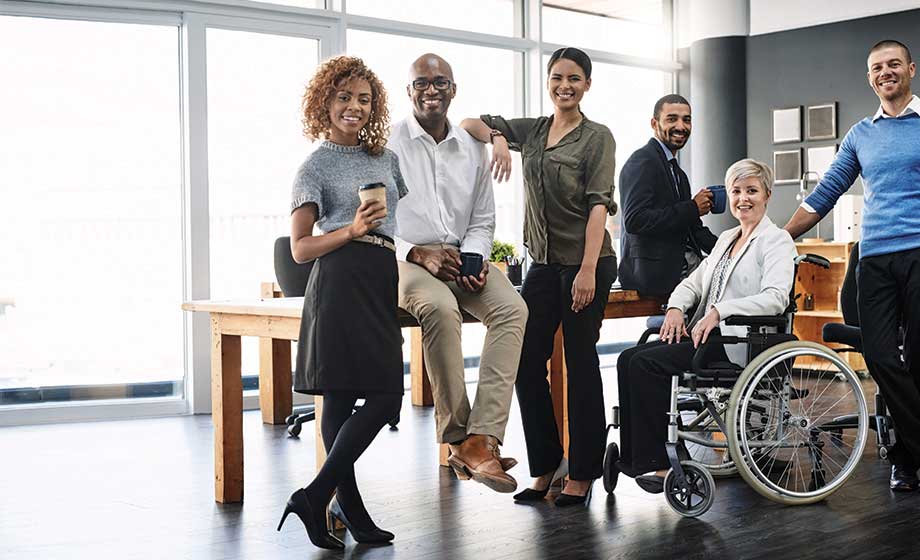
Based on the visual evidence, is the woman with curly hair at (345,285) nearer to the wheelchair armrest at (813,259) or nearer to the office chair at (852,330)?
the wheelchair armrest at (813,259)

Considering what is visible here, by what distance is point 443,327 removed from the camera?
3270 mm

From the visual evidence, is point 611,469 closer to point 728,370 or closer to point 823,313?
point 728,370

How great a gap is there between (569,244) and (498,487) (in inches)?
34.9

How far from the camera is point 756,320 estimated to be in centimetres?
361

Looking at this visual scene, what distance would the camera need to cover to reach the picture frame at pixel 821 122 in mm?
8156

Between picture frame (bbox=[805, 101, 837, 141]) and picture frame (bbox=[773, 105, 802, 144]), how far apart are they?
0.20 feet

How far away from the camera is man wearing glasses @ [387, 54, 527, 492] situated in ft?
10.7

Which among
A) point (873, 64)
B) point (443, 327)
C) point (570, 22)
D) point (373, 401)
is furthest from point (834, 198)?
point (570, 22)

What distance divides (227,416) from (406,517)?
0.73 metres

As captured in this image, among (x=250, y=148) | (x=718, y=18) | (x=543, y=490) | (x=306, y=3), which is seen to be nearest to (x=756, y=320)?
(x=543, y=490)

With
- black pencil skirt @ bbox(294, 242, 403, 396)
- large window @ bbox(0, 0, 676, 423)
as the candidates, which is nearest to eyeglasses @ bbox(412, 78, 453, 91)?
black pencil skirt @ bbox(294, 242, 403, 396)

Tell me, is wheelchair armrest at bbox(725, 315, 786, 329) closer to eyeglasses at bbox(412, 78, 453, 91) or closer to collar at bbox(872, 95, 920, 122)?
collar at bbox(872, 95, 920, 122)

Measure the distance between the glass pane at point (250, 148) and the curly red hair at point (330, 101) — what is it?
122 inches

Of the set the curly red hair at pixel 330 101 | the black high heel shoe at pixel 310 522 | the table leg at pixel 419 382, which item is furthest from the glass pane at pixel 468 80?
the black high heel shoe at pixel 310 522
